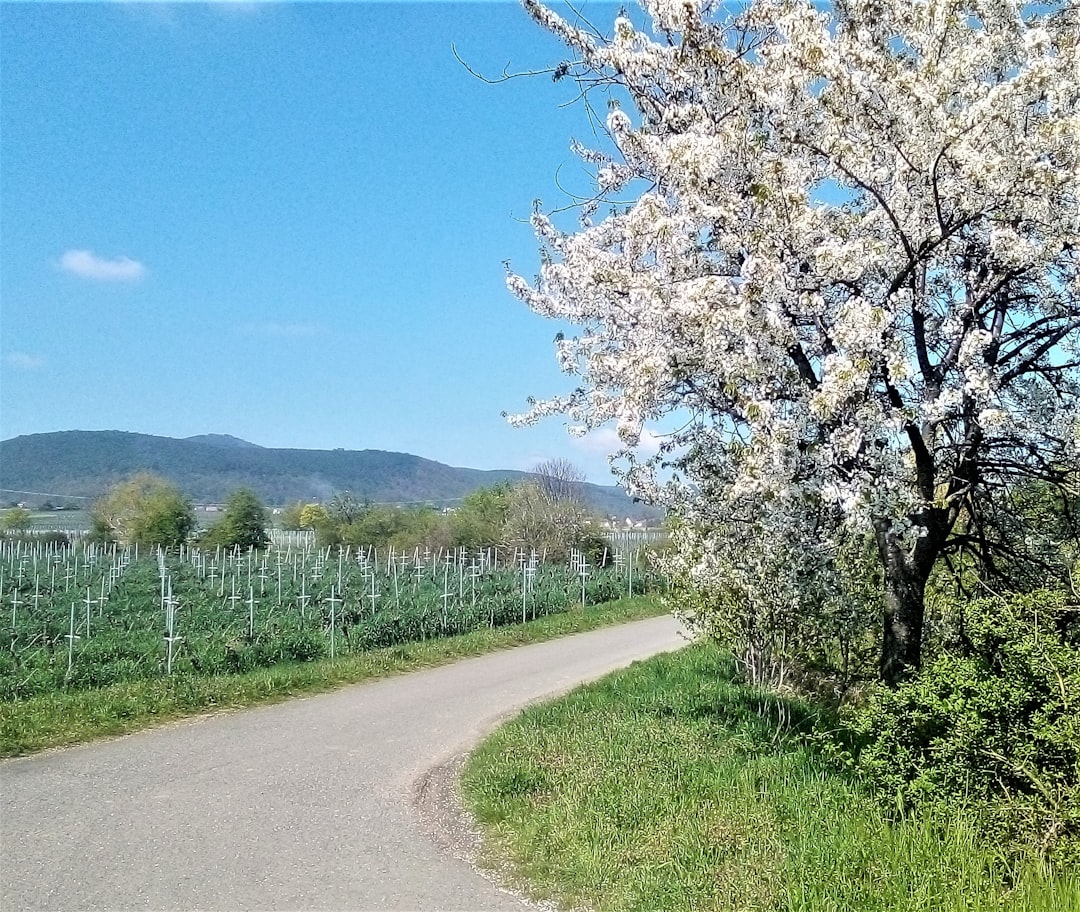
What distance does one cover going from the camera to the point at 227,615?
764 inches

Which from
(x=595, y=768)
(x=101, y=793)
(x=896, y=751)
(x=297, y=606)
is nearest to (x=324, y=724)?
(x=101, y=793)

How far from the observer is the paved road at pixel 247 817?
17.0ft

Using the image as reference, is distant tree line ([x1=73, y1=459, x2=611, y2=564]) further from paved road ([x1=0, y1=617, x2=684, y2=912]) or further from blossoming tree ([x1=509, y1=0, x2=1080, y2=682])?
blossoming tree ([x1=509, y1=0, x2=1080, y2=682])

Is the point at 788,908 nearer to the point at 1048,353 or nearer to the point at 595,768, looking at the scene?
the point at 595,768

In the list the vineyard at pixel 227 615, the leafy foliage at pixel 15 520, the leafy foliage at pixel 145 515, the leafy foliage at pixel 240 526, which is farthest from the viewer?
the leafy foliage at pixel 15 520

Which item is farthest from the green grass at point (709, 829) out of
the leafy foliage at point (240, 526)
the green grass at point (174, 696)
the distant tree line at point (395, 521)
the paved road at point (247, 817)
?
the leafy foliage at point (240, 526)

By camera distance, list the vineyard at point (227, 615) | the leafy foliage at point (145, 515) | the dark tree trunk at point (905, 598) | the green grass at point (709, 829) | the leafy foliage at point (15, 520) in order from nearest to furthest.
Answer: the green grass at point (709, 829) → the dark tree trunk at point (905, 598) → the vineyard at point (227, 615) → the leafy foliage at point (145, 515) → the leafy foliage at point (15, 520)

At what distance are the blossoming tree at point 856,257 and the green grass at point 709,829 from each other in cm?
155

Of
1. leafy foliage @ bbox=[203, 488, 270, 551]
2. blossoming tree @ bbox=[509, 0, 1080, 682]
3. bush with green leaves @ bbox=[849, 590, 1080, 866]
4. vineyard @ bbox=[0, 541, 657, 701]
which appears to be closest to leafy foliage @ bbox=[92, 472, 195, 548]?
leafy foliage @ bbox=[203, 488, 270, 551]

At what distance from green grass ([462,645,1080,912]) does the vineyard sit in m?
6.56

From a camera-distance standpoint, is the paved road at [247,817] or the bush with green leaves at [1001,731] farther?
the paved road at [247,817]

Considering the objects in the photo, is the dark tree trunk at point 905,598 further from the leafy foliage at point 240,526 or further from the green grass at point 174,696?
the leafy foliage at point 240,526

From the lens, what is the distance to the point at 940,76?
5.71 meters

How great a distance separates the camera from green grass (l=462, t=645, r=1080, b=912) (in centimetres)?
460
